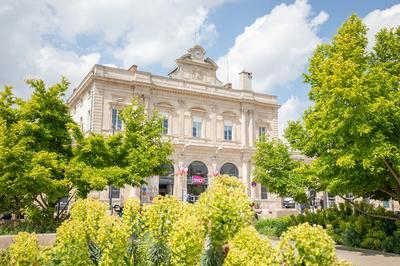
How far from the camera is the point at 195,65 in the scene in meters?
39.7

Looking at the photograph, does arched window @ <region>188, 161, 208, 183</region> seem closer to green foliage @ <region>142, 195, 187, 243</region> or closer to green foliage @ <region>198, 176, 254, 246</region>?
green foliage @ <region>142, 195, 187, 243</region>

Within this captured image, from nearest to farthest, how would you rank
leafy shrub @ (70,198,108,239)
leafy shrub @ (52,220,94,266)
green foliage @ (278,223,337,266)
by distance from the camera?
green foliage @ (278,223,337,266)
leafy shrub @ (52,220,94,266)
leafy shrub @ (70,198,108,239)

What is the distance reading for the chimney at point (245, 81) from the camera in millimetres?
42875

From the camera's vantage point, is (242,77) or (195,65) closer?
(195,65)

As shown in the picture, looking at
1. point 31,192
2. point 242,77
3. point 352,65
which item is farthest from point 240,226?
point 242,77

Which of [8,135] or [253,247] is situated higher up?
[8,135]

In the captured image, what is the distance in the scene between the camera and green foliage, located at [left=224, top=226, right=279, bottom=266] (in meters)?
5.52

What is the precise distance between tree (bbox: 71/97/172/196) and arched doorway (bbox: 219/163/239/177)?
18.0m

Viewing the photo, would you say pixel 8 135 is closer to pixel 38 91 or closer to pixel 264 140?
pixel 38 91

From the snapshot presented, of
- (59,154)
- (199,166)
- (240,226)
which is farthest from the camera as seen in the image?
(199,166)

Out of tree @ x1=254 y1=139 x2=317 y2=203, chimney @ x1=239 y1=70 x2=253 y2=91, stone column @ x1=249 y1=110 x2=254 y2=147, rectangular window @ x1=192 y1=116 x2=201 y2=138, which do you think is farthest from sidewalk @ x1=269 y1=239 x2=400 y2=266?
chimney @ x1=239 y1=70 x2=253 y2=91

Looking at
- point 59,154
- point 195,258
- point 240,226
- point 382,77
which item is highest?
point 382,77

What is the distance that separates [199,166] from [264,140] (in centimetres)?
1641

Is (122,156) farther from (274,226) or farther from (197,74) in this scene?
(197,74)
